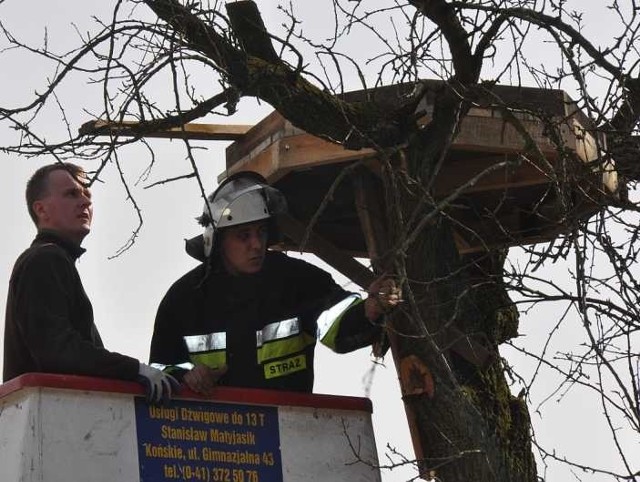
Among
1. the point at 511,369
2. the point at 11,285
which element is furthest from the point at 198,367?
the point at 511,369

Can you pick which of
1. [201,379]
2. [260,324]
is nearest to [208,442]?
[201,379]

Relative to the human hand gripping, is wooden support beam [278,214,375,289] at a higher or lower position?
higher

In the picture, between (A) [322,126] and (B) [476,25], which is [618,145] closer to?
(B) [476,25]

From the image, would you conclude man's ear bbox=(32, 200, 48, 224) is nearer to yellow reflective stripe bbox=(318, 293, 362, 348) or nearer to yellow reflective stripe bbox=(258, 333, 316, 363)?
yellow reflective stripe bbox=(258, 333, 316, 363)

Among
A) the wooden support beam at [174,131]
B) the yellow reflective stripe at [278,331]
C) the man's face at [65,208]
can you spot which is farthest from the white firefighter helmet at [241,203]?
the man's face at [65,208]

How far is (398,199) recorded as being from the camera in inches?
242

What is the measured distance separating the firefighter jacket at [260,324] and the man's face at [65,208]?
602mm

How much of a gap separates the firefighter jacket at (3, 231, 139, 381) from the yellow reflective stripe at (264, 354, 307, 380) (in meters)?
0.83

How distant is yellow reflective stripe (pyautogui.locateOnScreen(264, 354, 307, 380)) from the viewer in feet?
Answer: 22.1

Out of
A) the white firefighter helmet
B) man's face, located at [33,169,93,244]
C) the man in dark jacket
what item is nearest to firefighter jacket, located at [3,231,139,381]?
the man in dark jacket

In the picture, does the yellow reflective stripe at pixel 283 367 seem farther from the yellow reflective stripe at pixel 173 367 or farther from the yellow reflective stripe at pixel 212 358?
the yellow reflective stripe at pixel 173 367

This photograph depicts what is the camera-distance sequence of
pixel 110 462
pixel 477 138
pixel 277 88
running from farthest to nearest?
pixel 477 138 < pixel 277 88 < pixel 110 462

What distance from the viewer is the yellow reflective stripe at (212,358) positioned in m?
6.74

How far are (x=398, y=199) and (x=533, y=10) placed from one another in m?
0.91
